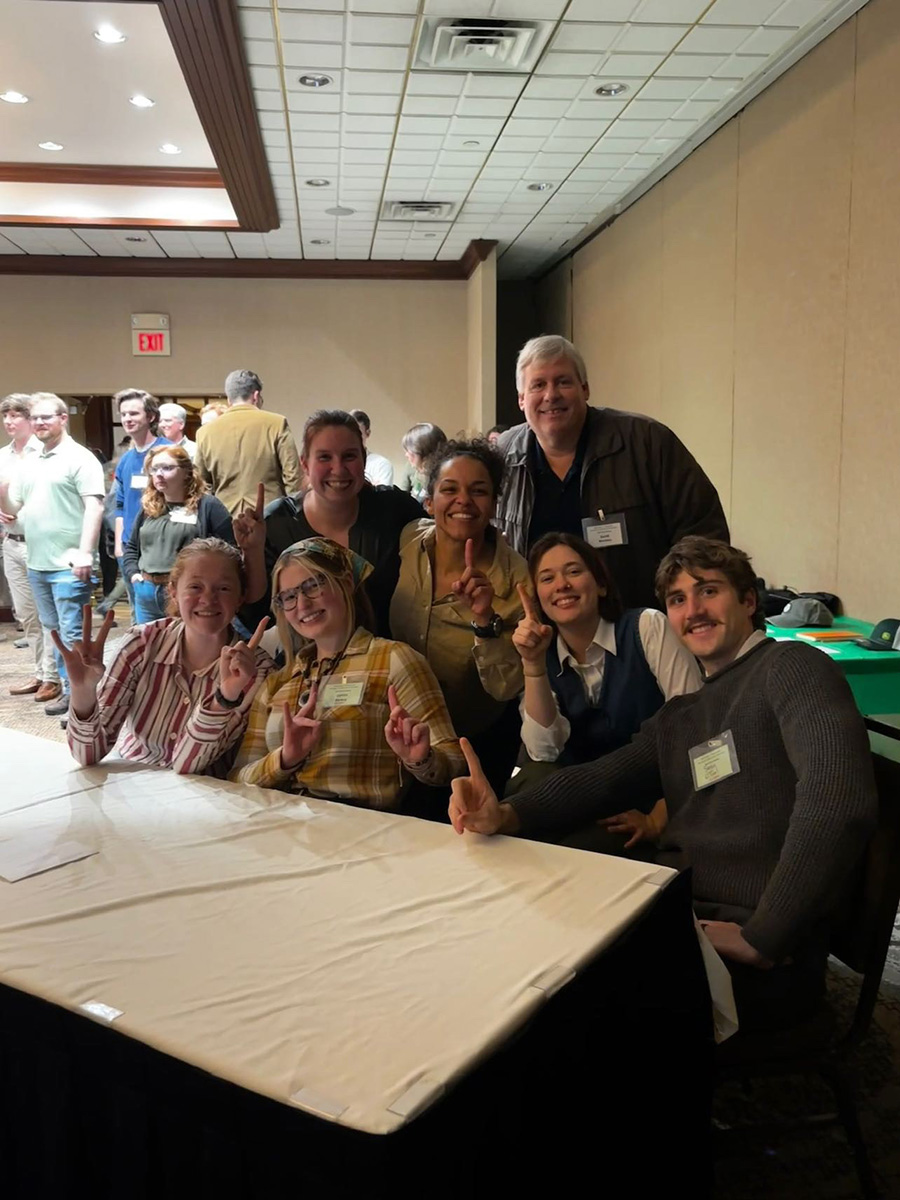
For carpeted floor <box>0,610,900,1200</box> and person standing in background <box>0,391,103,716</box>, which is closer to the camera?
carpeted floor <box>0,610,900,1200</box>

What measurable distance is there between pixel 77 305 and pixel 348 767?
25.7 feet

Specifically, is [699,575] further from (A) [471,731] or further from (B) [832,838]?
(A) [471,731]

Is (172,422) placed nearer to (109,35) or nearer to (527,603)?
(109,35)

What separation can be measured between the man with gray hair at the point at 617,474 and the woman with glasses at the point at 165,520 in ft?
5.80

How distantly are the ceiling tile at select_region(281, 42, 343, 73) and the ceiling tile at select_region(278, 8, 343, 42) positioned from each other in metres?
0.05

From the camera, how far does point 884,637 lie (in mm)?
3350

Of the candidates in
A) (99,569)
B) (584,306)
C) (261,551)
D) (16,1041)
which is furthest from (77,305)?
(16,1041)

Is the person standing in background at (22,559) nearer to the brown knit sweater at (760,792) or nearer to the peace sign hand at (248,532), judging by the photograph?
the peace sign hand at (248,532)

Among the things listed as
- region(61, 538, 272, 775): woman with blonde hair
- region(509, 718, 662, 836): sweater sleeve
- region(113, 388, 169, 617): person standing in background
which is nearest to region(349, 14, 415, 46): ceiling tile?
region(113, 388, 169, 617): person standing in background

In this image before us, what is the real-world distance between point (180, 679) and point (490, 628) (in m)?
0.72

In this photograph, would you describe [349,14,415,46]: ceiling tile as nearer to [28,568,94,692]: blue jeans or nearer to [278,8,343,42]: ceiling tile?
[278,8,343,42]: ceiling tile

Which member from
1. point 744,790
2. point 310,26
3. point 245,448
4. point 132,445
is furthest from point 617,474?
point 132,445

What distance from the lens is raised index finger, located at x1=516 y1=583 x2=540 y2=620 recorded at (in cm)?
194

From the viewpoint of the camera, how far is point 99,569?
776 centimetres
